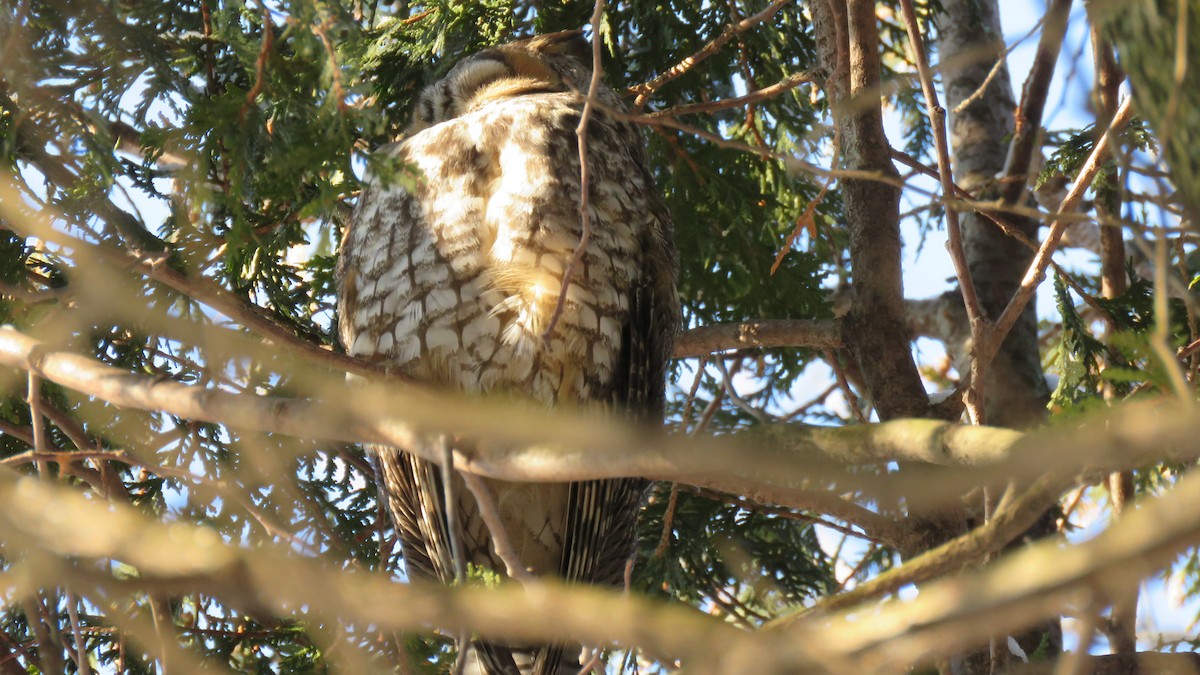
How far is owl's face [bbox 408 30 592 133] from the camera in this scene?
130 inches

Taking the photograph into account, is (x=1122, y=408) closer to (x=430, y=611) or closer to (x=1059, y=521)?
(x=430, y=611)

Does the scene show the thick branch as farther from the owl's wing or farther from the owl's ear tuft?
the owl's ear tuft

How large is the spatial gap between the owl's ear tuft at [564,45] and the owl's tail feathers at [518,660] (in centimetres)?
179

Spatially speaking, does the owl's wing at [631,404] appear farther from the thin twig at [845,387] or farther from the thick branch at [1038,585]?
the thick branch at [1038,585]

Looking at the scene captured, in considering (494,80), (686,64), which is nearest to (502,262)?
(494,80)

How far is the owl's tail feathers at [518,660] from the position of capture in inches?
113

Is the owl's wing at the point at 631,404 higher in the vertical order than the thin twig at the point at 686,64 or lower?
lower

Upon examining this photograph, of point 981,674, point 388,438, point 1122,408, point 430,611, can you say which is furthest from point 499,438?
point 981,674

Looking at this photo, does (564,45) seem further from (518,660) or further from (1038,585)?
(1038,585)

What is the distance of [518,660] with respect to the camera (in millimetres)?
2922

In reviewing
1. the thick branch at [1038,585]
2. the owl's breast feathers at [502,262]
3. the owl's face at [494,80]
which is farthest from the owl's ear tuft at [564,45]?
the thick branch at [1038,585]

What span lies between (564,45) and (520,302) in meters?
1.23

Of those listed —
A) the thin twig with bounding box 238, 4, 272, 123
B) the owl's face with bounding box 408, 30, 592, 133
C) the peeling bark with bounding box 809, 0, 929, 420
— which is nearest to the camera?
the thin twig with bounding box 238, 4, 272, 123

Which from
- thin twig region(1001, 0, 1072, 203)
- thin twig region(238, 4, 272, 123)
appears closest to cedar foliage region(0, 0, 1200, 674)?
thin twig region(238, 4, 272, 123)
